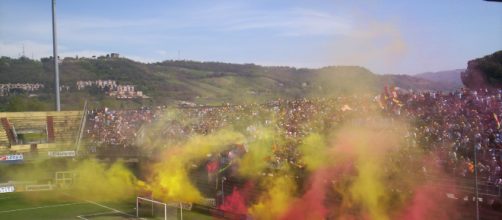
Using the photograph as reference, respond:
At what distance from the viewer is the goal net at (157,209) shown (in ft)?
70.9

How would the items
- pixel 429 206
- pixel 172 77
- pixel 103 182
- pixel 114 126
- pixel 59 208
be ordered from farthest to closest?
pixel 172 77 < pixel 114 126 < pixel 103 182 < pixel 59 208 < pixel 429 206

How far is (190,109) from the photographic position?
39.9 m

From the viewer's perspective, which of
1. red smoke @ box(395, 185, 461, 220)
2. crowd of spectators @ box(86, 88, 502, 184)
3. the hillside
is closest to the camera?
red smoke @ box(395, 185, 461, 220)

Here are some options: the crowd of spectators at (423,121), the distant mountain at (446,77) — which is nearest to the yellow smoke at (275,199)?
the crowd of spectators at (423,121)

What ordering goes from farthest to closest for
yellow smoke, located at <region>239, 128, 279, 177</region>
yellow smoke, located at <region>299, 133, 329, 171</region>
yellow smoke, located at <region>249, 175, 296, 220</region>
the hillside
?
the hillside → yellow smoke, located at <region>239, 128, 279, 177</region> → yellow smoke, located at <region>249, 175, 296, 220</region> → yellow smoke, located at <region>299, 133, 329, 171</region>

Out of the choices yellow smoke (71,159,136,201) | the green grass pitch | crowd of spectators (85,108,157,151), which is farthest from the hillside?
the green grass pitch

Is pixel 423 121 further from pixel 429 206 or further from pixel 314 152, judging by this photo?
pixel 429 206

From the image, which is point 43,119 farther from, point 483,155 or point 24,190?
point 483,155

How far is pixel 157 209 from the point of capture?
22469 mm

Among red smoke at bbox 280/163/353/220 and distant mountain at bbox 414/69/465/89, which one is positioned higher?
distant mountain at bbox 414/69/465/89

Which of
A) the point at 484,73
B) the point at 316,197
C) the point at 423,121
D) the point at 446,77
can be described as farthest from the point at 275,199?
the point at 484,73

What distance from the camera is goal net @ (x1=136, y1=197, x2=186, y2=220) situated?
21625 millimetres

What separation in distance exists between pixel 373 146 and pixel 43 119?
3180 centimetres

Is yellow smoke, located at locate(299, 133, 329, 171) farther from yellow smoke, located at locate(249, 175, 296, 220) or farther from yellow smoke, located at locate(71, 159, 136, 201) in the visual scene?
yellow smoke, located at locate(71, 159, 136, 201)
